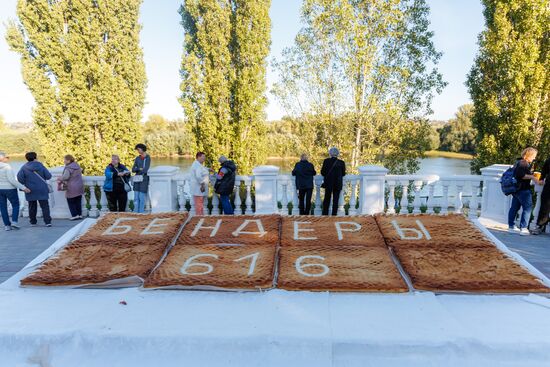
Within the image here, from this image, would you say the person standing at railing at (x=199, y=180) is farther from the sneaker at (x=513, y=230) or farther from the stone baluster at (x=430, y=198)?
the sneaker at (x=513, y=230)

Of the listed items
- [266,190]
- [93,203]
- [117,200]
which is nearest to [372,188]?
[266,190]

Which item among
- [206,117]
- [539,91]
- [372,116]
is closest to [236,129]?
[206,117]

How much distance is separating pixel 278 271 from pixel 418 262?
114 centimetres

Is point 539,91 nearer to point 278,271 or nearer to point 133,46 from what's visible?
point 278,271

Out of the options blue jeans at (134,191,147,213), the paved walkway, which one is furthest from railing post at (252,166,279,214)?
the paved walkway

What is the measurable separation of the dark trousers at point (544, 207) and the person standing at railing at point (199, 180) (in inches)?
259

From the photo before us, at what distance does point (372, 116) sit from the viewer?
1525cm

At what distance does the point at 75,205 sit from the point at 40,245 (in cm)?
204

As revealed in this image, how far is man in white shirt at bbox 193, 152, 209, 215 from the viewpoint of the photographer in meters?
6.99

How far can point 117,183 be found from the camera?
24.5 ft

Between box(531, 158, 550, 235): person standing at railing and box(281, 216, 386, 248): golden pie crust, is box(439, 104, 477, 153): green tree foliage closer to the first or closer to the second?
box(531, 158, 550, 235): person standing at railing

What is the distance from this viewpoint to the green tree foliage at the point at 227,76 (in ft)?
50.6

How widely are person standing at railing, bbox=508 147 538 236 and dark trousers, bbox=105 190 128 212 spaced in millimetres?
8161

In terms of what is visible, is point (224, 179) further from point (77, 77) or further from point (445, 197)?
point (77, 77)
